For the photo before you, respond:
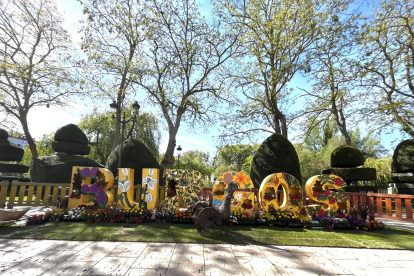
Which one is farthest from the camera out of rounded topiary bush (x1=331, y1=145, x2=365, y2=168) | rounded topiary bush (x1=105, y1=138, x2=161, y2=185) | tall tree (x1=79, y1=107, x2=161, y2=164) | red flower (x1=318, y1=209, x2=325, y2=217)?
tall tree (x1=79, y1=107, x2=161, y2=164)

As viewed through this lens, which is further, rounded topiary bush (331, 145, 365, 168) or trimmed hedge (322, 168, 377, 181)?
rounded topiary bush (331, 145, 365, 168)

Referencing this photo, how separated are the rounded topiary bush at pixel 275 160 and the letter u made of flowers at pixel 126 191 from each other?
6421 mm

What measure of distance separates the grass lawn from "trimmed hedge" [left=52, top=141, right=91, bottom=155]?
9.18 m

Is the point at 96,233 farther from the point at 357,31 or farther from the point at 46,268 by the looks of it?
the point at 357,31

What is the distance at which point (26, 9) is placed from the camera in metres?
14.6

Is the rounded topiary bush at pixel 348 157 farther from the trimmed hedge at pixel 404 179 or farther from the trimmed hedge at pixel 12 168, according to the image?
the trimmed hedge at pixel 12 168

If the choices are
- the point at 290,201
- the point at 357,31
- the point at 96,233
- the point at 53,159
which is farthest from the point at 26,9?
the point at 357,31

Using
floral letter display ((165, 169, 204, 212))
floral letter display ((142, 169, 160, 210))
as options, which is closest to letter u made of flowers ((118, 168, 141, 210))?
floral letter display ((142, 169, 160, 210))

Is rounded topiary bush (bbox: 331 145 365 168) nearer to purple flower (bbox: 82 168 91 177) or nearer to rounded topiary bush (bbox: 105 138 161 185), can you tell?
rounded topiary bush (bbox: 105 138 161 185)

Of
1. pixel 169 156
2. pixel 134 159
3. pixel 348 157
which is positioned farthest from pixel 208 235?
pixel 348 157

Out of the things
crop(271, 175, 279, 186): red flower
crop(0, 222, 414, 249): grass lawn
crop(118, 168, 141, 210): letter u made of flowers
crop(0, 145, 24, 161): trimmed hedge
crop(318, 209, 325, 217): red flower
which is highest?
crop(0, 145, 24, 161): trimmed hedge

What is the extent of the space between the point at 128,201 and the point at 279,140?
794 centimetres

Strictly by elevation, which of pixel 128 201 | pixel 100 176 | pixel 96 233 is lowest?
pixel 96 233

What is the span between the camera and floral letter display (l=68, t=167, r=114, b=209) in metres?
7.39
